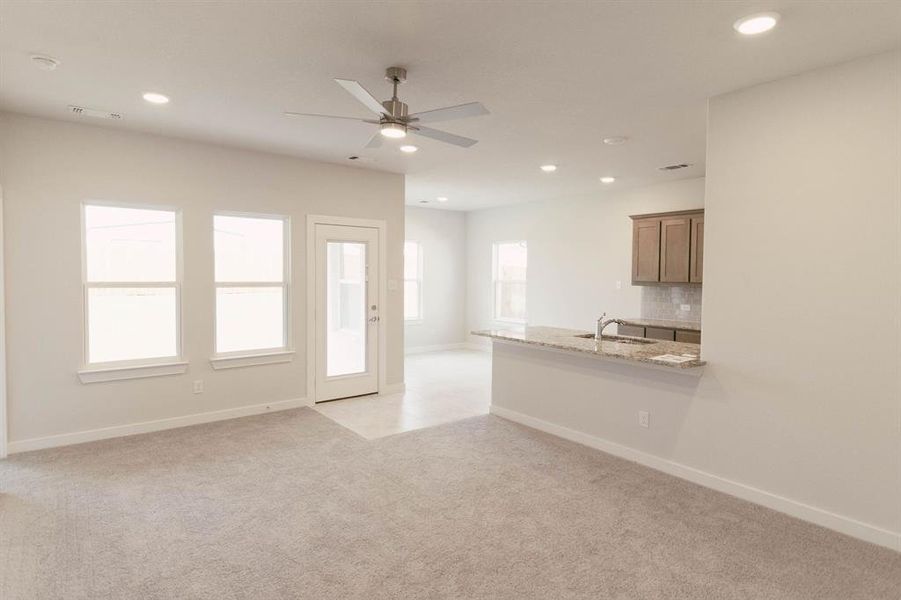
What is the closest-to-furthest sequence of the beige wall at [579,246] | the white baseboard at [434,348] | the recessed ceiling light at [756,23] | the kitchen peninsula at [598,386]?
the recessed ceiling light at [756,23], the kitchen peninsula at [598,386], the beige wall at [579,246], the white baseboard at [434,348]

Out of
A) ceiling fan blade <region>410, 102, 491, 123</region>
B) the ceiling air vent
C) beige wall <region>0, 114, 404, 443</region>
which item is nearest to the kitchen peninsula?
ceiling fan blade <region>410, 102, 491, 123</region>

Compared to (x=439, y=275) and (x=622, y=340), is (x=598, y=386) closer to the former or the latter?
(x=622, y=340)

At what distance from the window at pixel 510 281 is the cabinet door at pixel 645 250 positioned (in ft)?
7.98

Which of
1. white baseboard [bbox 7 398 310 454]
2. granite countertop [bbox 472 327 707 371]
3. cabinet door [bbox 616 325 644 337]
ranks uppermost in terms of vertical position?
granite countertop [bbox 472 327 707 371]

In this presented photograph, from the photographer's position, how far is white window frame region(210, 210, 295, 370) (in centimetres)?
479

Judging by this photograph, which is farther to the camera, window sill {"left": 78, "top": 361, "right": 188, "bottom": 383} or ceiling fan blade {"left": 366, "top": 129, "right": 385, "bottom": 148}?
window sill {"left": 78, "top": 361, "right": 188, "bottom": 383}

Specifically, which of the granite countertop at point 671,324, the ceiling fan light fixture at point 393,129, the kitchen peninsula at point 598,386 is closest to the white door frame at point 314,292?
the kitchen peninsula at point 598,386

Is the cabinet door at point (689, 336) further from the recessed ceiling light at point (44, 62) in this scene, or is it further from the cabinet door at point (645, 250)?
the recessed ceiling light at point (44, 62)

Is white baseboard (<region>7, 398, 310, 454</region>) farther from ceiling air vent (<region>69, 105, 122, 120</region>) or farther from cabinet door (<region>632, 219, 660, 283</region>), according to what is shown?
cabinet door (<region>632, 219, 660, 283</region>)

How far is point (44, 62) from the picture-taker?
9.32 feet

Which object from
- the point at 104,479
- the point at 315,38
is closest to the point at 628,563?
the point at 315,38

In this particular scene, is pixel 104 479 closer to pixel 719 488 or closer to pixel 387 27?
pixel 387 27

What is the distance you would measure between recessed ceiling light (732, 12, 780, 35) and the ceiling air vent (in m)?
4.09

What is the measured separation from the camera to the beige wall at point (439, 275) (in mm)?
8930
